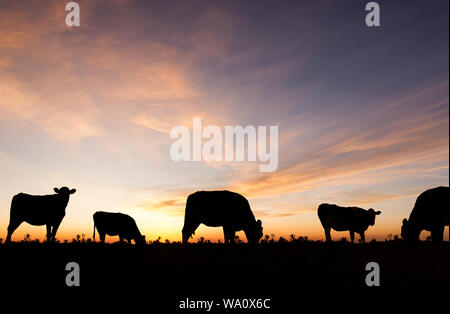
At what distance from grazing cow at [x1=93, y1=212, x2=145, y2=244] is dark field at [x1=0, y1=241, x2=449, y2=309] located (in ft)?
45.5

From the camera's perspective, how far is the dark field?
7.89 metres

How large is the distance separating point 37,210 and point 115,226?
6285 mm

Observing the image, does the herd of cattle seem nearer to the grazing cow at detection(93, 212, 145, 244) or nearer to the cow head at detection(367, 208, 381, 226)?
the grazing cow at detection(93, 212, 145, 244)

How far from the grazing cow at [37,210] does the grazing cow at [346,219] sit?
1892 centimetres

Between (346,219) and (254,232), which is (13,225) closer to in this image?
(254,232)

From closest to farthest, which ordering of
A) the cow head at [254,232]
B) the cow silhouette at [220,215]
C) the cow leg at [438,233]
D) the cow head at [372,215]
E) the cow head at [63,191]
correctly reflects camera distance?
the cow leg at [438,233] < the cow silhouette at [220,215] < the cow head at [254,232] < the cow head at [63,191] < the cow head at [372,215]

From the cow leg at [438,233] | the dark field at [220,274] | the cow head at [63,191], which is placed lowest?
the dark field at [220,274]

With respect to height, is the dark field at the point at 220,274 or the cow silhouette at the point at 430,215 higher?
the cow silhouette at the point at 430,215

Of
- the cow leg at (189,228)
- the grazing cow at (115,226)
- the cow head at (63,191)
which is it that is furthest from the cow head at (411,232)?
the cow head at (63,191)

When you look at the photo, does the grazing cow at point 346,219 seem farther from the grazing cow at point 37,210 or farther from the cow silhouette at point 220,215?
the grazing cow at point 37,210

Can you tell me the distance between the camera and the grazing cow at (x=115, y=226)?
86.9 feet

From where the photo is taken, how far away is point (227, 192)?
20297 mm
